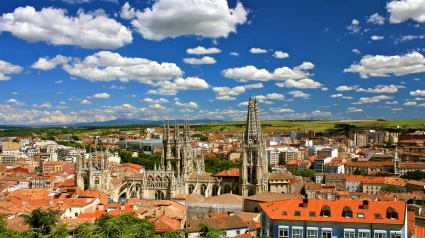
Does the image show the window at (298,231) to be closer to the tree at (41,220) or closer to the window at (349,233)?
the window at (349,233)

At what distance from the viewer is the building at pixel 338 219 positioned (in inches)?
1421

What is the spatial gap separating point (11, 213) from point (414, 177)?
10236 centimetres

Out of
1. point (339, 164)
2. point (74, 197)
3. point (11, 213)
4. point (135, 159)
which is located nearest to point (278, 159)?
point (339, 164)

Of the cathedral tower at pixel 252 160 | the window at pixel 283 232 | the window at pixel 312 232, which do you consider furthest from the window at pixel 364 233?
the cathedral tower at pixel 252 160

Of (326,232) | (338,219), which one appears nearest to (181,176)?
(326,232)

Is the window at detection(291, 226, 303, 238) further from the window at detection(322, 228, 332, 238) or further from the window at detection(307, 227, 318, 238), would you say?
the window at detection(322, 228, 332, 238)

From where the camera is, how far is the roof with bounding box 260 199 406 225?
36.5 meters

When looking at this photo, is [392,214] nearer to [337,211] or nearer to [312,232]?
[337,211]

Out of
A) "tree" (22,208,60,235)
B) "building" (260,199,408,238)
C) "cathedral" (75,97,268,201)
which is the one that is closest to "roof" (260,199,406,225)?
"building" (260,199,408,238)

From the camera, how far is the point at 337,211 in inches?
1491

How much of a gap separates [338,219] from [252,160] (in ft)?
122

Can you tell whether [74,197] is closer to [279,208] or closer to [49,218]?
[49,218]

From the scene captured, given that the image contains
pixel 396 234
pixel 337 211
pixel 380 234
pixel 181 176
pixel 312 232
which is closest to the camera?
pixel 396 234

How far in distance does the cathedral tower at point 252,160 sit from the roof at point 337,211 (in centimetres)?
3188
